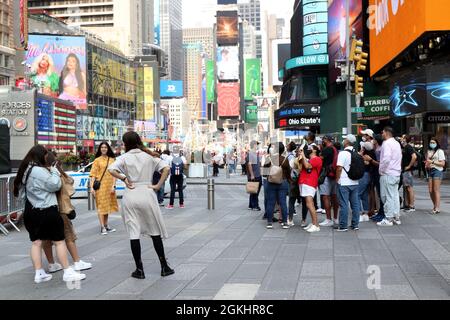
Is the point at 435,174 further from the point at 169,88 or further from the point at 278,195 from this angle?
the point at 169,88

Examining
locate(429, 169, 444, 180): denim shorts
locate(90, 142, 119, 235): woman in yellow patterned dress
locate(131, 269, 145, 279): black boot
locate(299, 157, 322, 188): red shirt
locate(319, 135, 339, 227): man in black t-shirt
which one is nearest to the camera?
locate(131, 269, 145, 279): black boot

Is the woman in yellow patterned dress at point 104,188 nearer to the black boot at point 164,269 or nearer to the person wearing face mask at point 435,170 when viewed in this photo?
the black boot at point 164,269

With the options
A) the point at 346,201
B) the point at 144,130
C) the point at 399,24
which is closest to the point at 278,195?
the point at 346,201

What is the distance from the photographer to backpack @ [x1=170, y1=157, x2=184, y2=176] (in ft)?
→ 52.9

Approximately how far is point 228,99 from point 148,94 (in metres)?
46.5

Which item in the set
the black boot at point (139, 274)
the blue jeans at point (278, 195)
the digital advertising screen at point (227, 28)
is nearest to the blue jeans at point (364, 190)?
the blue jeans at point (278, 195)

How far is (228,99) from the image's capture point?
173 meters

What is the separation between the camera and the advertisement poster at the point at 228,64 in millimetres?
168750

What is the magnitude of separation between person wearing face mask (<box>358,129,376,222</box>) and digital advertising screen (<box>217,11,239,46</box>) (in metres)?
159

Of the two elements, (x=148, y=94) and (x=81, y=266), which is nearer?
(x=81, y=266)

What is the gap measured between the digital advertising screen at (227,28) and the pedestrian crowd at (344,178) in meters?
158

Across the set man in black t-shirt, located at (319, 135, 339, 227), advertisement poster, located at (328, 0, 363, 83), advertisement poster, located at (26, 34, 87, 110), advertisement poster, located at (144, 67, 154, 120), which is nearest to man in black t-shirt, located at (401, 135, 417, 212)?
man in black t-shirt, located at (319, 135, 339, 227)

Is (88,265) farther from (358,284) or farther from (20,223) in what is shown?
(20,223)

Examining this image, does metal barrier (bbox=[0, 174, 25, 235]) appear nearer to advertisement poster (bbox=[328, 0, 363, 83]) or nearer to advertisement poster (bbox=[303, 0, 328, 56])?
advertisement poster (bbox=[328, 0, 363, 83])
